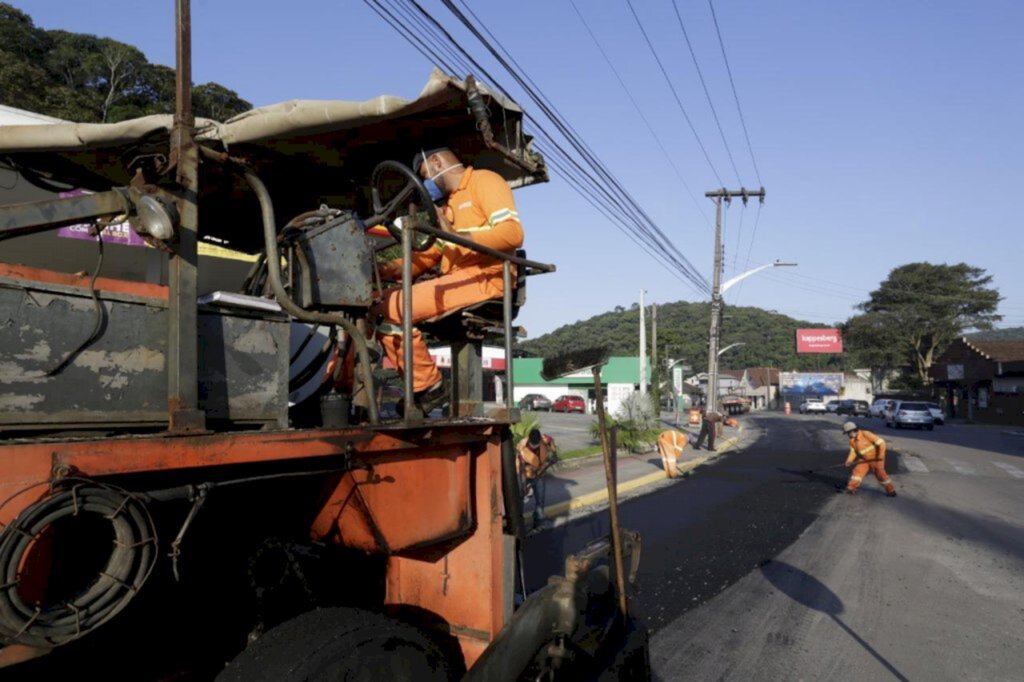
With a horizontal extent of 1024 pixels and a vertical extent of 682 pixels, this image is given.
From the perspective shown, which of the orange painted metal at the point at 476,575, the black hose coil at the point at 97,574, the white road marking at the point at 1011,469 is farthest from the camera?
the white road marking at the point at 1011,469

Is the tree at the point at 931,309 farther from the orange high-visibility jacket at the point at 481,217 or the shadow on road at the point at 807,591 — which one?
the orange high-visibility jacket at the point at 481,217

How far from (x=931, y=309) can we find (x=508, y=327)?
2756 inches

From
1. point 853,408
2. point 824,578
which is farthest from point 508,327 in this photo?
point 853,408

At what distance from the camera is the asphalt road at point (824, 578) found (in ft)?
16.0

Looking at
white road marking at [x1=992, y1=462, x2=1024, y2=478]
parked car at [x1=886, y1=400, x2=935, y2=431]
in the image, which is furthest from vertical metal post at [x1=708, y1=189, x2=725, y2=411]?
parked car at [x1=886, y1=400, x2=935, y2=431]

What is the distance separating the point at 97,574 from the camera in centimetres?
157

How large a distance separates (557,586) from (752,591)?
4755mm

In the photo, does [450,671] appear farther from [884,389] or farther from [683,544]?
[884,389]

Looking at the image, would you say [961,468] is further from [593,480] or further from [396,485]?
[396,485]

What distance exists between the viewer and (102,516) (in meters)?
1.47

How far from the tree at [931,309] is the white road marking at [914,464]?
151 feet

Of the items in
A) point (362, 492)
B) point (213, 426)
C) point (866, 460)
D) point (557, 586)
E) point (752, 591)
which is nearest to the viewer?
point (213, 426)

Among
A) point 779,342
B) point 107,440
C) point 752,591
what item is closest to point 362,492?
point 107,440

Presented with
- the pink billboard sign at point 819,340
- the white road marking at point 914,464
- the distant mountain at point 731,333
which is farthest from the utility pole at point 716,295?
the pink billboard sign at point 819,340
